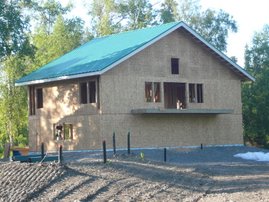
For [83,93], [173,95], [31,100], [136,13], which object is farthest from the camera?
[136,13]

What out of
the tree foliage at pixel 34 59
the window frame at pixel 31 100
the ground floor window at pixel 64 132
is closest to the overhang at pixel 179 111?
the ground floor window at pixel 64 132

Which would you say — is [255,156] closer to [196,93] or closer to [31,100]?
[196,93]

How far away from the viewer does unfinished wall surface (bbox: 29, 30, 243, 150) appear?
30.7 meters

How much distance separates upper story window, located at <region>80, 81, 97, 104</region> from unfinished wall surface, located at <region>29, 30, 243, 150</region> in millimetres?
297

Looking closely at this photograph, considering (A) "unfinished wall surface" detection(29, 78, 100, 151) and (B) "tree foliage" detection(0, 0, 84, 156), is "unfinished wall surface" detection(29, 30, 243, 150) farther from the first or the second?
(B) "tree foliage" detection(0, 0, 84, 156)

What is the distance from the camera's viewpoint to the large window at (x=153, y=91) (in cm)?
3231

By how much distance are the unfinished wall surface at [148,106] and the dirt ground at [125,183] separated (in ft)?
30.5

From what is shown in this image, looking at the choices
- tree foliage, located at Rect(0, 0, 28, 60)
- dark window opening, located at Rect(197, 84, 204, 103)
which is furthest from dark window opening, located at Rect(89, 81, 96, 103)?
dark window opening, located at Rect(197, 84, 204, 103)

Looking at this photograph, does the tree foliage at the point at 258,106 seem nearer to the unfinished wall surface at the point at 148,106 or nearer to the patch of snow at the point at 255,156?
the unfinished wall surface at the point at 148,106

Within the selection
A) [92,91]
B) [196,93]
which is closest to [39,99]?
[92,91]

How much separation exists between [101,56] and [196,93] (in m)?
6.23

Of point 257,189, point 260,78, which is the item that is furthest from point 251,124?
point 257,189

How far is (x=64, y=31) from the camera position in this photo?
5219cm

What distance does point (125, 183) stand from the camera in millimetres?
17422
